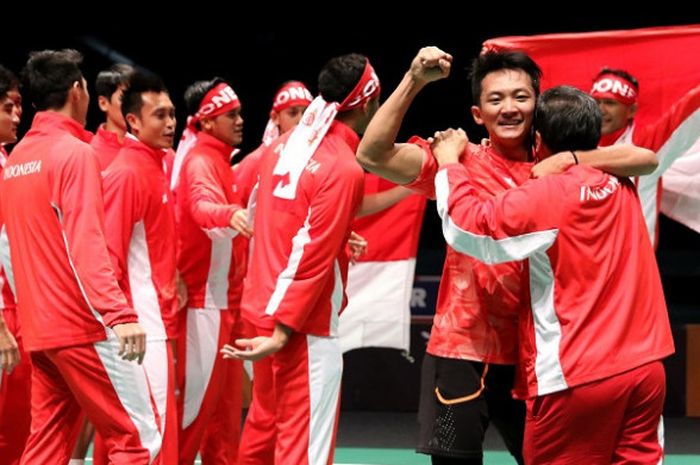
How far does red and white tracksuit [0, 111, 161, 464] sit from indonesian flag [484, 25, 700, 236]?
2.08m

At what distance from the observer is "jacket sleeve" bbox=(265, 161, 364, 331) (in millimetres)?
4145

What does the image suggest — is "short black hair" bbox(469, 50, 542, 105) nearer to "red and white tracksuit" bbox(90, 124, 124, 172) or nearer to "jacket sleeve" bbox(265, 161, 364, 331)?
"jacket sleeve" bbox(265, 161, 364, 331)

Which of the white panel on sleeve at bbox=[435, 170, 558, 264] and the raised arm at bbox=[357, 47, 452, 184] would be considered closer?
the white panel on sleeve at bbox=[435, 170, 558, 264]

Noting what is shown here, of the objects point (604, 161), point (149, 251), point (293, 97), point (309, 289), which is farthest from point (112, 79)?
point (604, 161)

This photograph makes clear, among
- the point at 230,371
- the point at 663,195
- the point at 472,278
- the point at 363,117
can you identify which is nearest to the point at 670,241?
the point at 663,195

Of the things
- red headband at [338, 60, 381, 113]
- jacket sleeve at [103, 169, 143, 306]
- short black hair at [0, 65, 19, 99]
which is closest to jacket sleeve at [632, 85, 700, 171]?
red headband at [338, 60, 381, 113]

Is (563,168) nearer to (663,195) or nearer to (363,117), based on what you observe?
(363,117)

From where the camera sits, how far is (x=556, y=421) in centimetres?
326

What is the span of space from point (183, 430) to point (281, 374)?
46.1 inches

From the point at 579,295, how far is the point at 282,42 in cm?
706

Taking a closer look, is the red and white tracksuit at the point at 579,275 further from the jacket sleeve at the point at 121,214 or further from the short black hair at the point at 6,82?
the short black hair at the point at 6,82

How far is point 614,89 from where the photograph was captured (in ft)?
17.9

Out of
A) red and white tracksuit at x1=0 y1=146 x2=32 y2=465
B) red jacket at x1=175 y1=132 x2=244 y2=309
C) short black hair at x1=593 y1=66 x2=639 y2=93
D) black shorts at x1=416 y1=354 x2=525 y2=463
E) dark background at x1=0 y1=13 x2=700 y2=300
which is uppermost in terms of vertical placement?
dark background at x1=0 y1=13 x2=700 y2=300

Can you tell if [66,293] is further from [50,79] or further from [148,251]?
[50,79]
